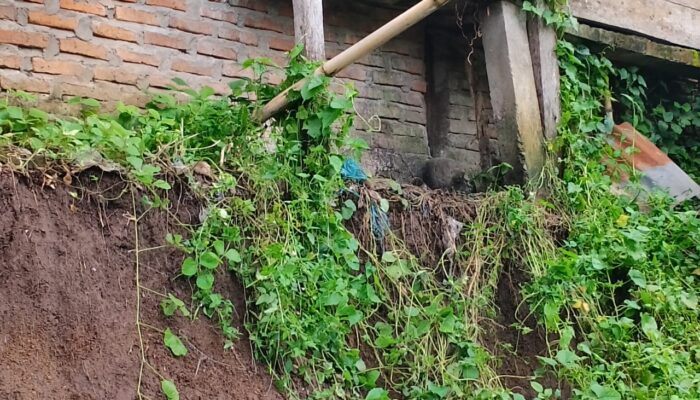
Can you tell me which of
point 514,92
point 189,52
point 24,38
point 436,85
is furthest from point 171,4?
point 514,92

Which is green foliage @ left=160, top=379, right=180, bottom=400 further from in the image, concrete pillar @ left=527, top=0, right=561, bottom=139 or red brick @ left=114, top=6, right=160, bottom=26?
concrete pillar @ left=527, top=0, right=561, bottom=139

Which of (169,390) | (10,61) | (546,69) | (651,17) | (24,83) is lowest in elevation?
(169,390)

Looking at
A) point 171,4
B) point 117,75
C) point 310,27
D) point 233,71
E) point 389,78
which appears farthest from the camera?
point 389,78

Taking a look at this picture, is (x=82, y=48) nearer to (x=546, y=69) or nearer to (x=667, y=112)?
(x=546, y=69)

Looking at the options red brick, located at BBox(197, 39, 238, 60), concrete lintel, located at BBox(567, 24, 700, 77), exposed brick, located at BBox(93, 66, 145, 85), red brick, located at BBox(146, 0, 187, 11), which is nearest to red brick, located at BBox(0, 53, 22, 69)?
exposed brick, located at BBox(93, 66, 145, 85)

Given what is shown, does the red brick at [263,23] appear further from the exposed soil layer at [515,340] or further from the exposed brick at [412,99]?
the exposed soil layer at [515,340]

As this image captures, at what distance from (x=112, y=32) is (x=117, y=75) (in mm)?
244

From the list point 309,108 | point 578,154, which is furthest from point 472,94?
point 309,108

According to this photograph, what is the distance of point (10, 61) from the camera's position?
440 centimetres

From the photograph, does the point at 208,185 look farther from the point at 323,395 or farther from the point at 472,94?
the point at 472,94

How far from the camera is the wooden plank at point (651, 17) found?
5.20 metres

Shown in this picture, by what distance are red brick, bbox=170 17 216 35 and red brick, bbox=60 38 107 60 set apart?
44 centimetres

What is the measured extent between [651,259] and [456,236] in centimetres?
114

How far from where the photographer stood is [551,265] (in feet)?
14.1
